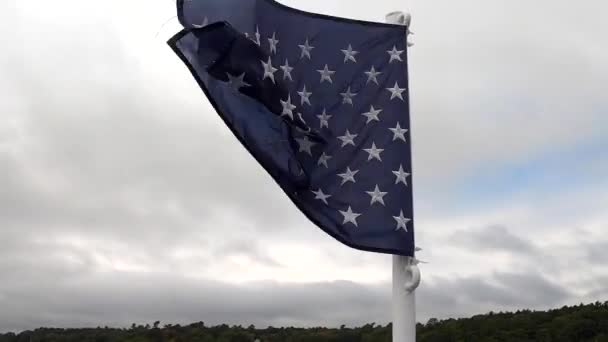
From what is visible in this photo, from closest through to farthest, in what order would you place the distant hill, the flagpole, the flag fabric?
the flagpole
the flag fabric
the distant hill

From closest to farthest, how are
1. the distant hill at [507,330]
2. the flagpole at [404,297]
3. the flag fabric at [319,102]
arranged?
the flagpole at [404,297]
the flag fabric at [319,102]
the distant hill at [507,330]

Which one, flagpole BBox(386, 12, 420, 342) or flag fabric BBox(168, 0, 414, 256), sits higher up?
flag fabric BBox(168, 0, 414, 256)

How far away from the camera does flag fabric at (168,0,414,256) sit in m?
10.3

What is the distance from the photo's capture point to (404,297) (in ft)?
33.4

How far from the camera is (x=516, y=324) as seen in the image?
361 ft

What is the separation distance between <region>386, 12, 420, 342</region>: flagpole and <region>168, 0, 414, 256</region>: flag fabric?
237mm

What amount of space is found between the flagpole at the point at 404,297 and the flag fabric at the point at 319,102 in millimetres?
237

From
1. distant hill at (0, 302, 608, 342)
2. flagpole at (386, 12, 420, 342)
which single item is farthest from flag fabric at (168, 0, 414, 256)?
distant hill at (0, 302, 608, 342)

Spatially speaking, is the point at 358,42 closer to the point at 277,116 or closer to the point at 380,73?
the point at 380,73

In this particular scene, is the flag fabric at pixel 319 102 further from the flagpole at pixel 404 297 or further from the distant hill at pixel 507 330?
the distant hill at pixel 507 330

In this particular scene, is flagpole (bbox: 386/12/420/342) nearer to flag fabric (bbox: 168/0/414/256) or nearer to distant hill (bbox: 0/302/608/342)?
flag fabric (bbox: 168/0/414/256)

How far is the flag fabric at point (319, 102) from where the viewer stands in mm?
10336

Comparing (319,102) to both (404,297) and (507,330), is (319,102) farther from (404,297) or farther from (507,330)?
(507,330)

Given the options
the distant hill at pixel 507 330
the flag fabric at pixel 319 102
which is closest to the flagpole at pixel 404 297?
the flag fabric at pixel 319 102
